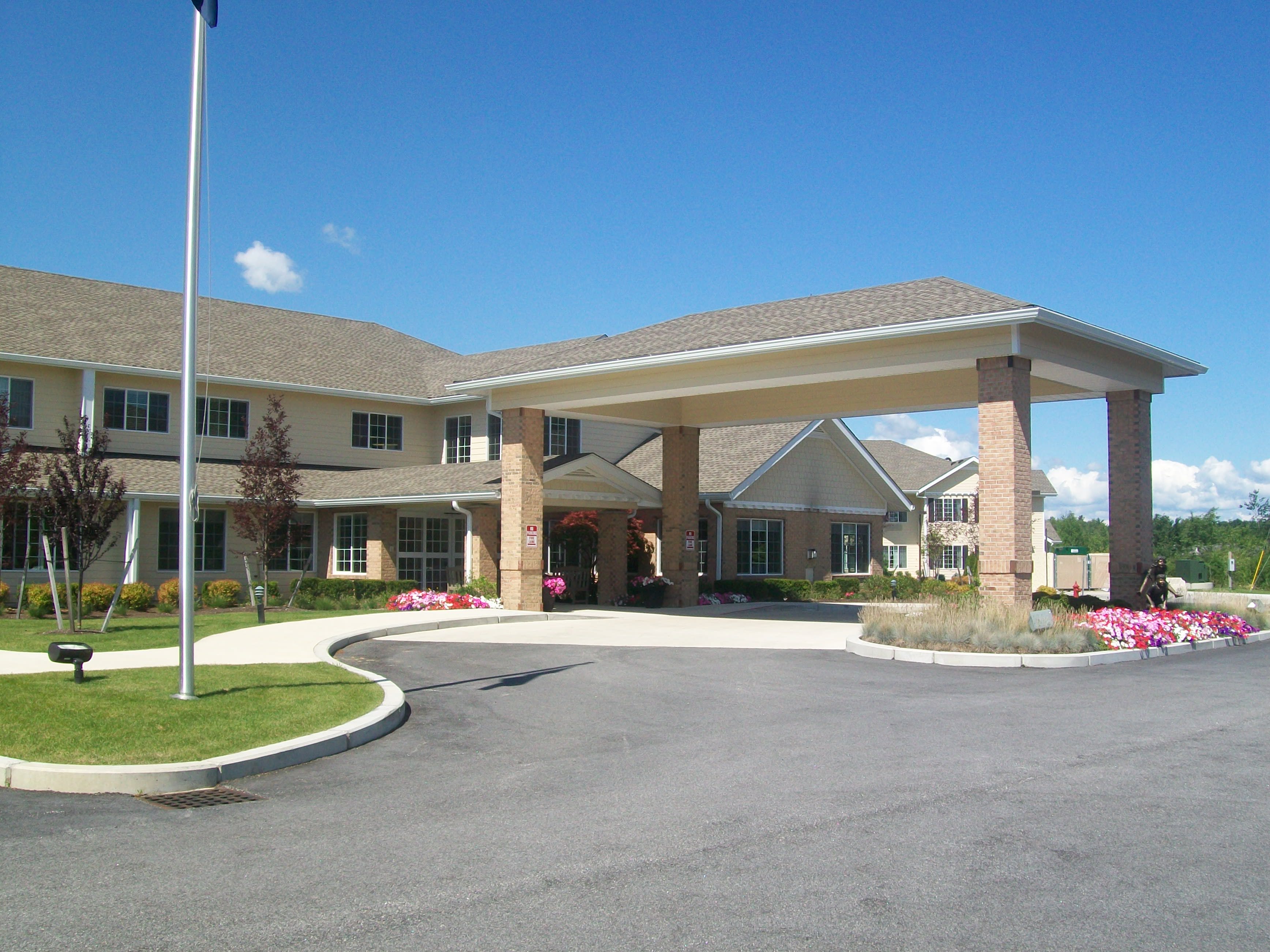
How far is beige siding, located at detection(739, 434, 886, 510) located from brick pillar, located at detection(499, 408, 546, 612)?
9.52 meters

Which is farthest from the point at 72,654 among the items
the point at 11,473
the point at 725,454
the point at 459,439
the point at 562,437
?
the point at 725,454

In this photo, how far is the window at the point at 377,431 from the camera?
1254 inches

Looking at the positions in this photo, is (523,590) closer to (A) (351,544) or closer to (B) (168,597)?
(A) (351,544)

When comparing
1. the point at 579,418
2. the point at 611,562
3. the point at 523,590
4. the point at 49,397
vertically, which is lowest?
the point at 523,590

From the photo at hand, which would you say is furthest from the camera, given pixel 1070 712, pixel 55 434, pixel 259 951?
pixel 55 434

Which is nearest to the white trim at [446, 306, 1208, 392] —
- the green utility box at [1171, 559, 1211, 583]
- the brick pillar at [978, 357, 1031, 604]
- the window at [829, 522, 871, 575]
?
the brick pillar at [978, 357, 1031, 604]

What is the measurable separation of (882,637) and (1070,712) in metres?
6.01

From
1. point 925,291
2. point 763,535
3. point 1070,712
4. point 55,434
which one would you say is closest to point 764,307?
point 925,291

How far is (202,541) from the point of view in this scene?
92.5 ft

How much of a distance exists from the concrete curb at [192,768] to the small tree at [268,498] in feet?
46.4

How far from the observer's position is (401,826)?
6840mm

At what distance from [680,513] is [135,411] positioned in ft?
46.3

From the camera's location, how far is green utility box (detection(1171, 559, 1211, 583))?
132ft

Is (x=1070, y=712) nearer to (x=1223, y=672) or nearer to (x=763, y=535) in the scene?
(x=1223, y=672)
